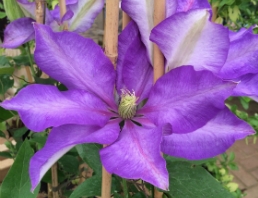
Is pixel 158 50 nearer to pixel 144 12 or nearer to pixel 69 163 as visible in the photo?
pixel 144 12

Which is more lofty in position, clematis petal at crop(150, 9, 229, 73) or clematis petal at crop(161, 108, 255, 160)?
clematis petal at crop(150, 9, 229, 73)

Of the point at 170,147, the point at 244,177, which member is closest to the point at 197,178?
the point at 170,147

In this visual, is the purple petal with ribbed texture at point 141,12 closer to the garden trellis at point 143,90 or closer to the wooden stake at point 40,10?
the garden trellis at point 143,90

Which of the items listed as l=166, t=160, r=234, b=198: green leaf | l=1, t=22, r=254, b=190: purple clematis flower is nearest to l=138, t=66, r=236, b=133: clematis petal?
l=1, t=22, r=254, b=190: purple clematis flower

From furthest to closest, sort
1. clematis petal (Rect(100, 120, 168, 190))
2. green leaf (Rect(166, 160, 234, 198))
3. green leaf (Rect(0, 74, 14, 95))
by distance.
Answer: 1. green leaf (Rect(0, 74, 14, 95))
2. green leaf (Rect(166, 160, 234, 198))
3. clematis petal (Rect(100, 120, 168, 190))

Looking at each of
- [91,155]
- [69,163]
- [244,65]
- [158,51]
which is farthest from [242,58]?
[69,163]

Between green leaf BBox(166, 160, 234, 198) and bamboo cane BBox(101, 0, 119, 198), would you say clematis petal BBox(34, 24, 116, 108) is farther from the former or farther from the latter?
green leaf BBox(166, 160, 234, 198)

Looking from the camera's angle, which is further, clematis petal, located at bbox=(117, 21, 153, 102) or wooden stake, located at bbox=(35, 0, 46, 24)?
wooden stake, located at bbox=(35, 0, 46, 24)
